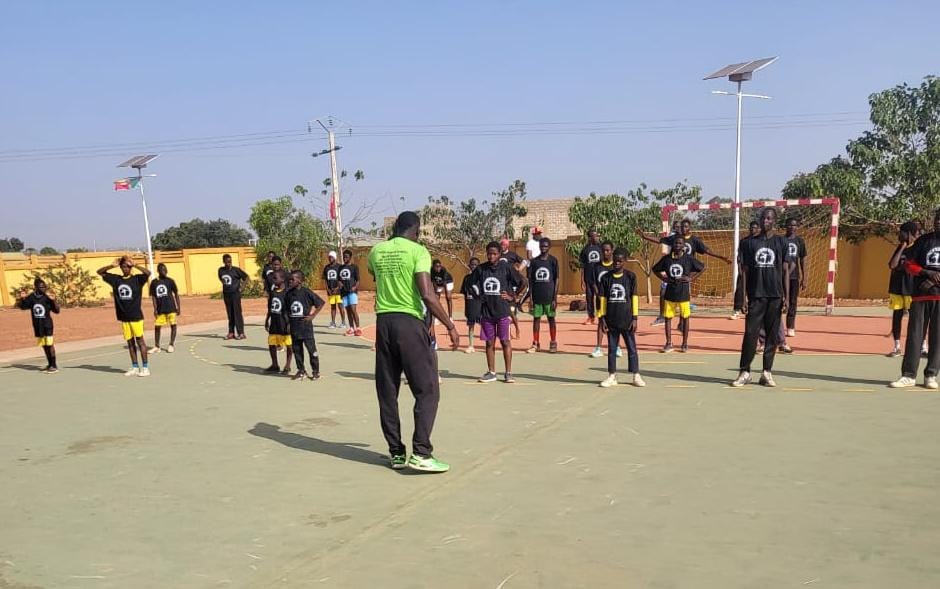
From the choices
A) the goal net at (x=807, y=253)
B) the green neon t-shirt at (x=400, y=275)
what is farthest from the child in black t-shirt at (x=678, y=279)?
the green neon t-shirt at (x=400, y=275)

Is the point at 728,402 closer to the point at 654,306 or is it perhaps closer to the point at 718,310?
the point at 718,310

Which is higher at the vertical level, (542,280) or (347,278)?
(542,280)

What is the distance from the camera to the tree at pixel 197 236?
62.7 metres

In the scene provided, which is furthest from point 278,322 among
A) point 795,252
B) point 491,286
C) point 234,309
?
point 795,252

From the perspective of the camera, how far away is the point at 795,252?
11148mm

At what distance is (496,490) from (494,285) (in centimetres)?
477

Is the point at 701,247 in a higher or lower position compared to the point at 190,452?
higher

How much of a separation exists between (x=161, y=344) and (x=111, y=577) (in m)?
12.4

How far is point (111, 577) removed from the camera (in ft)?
13.0

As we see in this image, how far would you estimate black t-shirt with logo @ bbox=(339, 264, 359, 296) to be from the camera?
1531 centimetres

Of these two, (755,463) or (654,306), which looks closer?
(755,463)

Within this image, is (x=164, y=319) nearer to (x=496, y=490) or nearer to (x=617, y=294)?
(x=617, y=294)

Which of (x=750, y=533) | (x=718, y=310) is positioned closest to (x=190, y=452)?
(x=750, y=533)

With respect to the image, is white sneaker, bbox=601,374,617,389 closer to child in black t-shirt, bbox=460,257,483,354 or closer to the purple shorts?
the purple shorts
